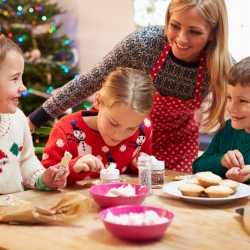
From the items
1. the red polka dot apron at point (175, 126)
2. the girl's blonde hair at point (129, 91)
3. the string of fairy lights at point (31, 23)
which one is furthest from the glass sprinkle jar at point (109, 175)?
the string of fairy lights at point (31, 23)

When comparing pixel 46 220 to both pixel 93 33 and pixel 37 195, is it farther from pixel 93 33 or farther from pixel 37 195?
pixel 93 33

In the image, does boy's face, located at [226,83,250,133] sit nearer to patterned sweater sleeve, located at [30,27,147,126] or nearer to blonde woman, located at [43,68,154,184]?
blonde woman, located at [43,68,154,184]

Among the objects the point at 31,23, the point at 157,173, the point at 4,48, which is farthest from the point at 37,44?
the point at 157,173

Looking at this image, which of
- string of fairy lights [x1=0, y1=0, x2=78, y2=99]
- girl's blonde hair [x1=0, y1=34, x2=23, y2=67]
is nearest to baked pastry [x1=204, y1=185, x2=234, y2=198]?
girl's blonde hair [x1=0, y1=34, x2=23, y2=67]

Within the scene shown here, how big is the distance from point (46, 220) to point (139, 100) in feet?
1.93

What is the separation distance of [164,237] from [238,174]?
0.54 m

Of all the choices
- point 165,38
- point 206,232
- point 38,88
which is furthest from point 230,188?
point 38,88

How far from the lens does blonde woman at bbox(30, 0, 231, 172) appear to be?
1.97 meters

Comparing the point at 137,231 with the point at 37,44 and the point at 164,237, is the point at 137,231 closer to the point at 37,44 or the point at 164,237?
the point at 164,237

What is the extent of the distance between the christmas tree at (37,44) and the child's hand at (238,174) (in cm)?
269

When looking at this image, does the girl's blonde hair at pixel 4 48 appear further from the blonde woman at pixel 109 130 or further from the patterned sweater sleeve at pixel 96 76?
the patterned sweater sleeve at pixel 96 76

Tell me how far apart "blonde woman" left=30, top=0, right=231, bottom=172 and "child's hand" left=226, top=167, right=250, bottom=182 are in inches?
16.7

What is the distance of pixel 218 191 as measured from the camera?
142 centimetres

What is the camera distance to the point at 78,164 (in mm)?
1634
